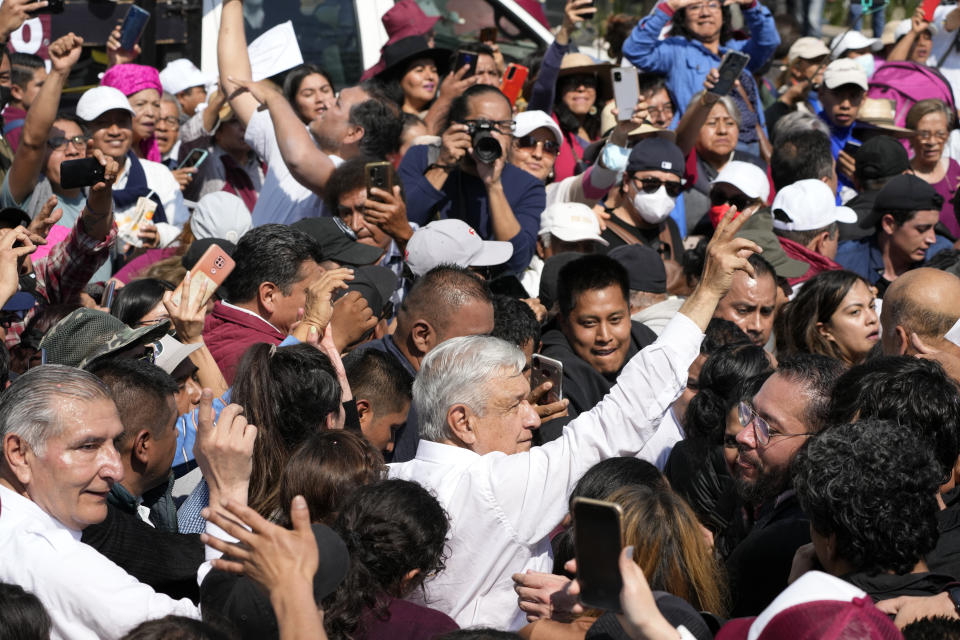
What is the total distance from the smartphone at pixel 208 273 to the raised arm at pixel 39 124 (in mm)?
1521

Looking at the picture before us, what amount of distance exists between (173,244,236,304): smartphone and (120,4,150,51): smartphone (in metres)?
3.82

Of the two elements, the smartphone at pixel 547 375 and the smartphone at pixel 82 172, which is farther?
the smartphone at pixel 82 172

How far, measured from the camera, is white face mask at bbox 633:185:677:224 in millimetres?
6238

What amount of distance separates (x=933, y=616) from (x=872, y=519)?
0.24m

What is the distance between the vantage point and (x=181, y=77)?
843 centimetres

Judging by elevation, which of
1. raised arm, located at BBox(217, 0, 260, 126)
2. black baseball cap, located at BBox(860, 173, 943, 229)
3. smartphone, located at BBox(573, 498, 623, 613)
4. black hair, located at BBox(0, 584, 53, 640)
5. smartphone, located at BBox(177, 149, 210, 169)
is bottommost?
black baseball cap, located at BBox(860, 173, 943, 229)

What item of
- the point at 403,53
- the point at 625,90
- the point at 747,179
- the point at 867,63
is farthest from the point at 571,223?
the point at 867,63

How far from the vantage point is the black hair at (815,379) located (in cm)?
349

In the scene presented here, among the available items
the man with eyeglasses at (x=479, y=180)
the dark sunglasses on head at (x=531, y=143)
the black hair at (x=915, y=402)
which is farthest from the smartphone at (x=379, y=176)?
the black hair at (x=915, y=402)

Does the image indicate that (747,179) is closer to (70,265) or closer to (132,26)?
(70,265)

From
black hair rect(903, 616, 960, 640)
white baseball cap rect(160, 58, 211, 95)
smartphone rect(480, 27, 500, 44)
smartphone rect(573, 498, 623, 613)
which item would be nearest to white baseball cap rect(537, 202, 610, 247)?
smartphone rect(480, 27, 500, 44)

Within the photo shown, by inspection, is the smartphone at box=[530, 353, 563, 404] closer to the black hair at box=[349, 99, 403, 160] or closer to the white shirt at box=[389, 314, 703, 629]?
the white shirt at box=[389, 314, 703, 629]

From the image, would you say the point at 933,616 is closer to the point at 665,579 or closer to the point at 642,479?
the point at 665,579

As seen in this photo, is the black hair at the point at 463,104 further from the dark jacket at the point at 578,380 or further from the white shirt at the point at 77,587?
the white shirt at the point at 77,587
